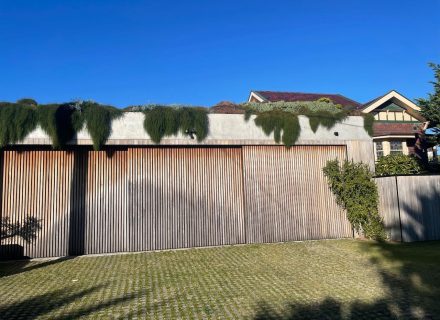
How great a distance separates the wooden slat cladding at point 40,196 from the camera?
9969 millimetres

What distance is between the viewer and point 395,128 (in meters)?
20.1

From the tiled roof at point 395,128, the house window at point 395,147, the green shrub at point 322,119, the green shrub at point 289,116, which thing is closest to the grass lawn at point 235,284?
the green shrub at point 289,116

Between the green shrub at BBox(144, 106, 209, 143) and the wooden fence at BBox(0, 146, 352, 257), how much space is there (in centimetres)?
58

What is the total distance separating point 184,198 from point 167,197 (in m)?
0.54

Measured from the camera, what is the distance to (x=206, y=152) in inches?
448

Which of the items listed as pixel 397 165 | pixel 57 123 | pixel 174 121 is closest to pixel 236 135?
pixel 174 121

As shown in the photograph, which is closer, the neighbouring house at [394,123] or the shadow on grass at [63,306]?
the shadow on grass at [63,306]

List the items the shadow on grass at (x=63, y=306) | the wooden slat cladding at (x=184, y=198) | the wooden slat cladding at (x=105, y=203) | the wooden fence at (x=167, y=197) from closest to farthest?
1. the shadow on grass at (x=63, y=306)
2. the wooden fence at (x=167, y=197)
3. the wooden slat cladding at (x=105, y=203)
4. the wooden slat cladding at (x=184, y=198)

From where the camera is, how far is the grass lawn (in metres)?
5.32

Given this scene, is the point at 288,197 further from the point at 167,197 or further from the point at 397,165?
the point at 397,165

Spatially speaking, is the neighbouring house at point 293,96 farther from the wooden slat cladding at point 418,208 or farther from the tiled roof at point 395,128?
the wooden slat cladding at point 418,208

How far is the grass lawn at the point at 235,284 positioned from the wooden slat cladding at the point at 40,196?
2.58ft

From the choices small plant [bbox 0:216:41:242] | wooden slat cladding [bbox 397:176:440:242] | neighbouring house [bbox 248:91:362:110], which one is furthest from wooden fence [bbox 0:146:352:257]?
neighbouring house [bbox 248:91:362:110]

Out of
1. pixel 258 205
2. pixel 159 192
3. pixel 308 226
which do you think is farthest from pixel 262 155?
pixel 159 192
